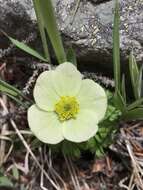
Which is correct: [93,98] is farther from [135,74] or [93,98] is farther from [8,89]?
[8,89]

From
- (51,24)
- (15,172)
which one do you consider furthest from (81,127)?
(15,172)

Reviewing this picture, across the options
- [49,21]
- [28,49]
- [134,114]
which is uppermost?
[49,21]

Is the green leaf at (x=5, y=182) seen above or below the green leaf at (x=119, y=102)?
below

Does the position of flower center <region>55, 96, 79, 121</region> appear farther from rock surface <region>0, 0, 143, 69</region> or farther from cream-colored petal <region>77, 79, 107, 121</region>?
rock surface <region>0, 0, 143, 69</region>

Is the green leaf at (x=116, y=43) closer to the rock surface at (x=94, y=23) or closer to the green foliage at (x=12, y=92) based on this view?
the rock surface at (x=94, y=23)

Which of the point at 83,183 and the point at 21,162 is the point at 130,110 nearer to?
the point at 83,183

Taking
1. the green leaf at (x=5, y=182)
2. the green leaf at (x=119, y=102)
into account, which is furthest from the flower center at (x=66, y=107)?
the green leaf at (x=5, y=182)
